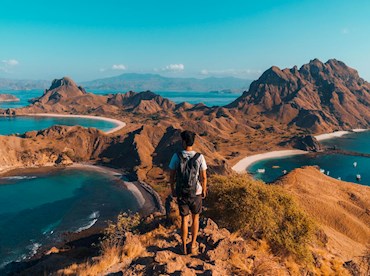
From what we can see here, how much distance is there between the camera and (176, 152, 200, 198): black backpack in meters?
9.19

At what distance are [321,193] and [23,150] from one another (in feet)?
337

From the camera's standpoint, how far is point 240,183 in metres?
23.1

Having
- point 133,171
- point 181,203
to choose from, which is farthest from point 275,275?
point 133,171

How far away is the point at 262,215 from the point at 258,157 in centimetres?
11923

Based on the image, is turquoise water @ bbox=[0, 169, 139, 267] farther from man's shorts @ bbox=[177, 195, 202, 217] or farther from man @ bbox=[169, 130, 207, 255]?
man @ bbox=[169, 130, 207, 255]

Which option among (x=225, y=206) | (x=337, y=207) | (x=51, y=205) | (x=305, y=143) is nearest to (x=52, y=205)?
(x=51, y=205)

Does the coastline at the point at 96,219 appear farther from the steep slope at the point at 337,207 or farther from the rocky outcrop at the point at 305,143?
the rocky outcrop at the point at 305,143

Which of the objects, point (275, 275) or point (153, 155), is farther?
point (153, 155)

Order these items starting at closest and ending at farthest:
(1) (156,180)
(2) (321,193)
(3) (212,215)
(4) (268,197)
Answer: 1. (3) (212,215)
2. (4) (268,197)
3. (2) (321,193)
4. (1) (156,180)

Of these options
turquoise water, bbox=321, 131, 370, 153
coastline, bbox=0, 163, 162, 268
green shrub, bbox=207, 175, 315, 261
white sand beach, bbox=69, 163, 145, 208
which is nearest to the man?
green shrub, bbox=207, 175, 315, 261

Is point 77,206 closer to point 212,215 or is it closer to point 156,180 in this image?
point 156,180

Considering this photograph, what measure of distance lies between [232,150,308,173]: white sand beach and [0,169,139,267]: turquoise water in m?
51.9

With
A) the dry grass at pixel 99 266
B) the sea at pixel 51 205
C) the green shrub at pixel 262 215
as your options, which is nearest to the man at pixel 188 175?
the dry grass at pixel 99 266

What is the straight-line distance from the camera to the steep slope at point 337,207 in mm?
42562
